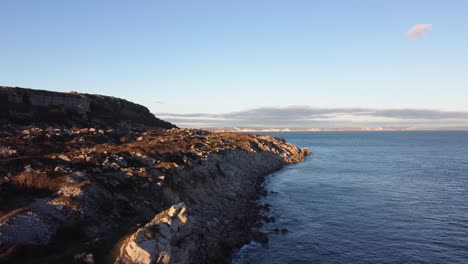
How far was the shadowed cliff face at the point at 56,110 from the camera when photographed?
7331cm

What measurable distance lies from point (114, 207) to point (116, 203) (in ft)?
2.29

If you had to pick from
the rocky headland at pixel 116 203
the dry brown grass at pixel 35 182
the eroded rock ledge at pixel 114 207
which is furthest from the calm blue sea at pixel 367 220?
the dry brown grass at pixel 35 182

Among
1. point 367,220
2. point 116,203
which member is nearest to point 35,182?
point 116,203

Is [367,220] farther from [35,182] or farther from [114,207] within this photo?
[35,182]

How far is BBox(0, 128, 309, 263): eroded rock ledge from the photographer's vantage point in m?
20.1

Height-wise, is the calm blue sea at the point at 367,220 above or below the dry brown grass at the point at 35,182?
below

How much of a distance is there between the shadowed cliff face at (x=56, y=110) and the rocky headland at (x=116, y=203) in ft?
33.2

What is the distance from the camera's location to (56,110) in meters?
83.5

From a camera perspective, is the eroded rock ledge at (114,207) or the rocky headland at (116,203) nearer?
the eroded rock ledge at (114,207)

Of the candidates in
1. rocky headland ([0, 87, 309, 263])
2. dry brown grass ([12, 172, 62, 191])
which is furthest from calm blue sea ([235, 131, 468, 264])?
dry brown grass ([12, 172, 62, 191])

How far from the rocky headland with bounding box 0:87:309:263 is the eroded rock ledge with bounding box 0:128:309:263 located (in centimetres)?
6

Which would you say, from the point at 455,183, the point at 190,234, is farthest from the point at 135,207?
the point at 455,183

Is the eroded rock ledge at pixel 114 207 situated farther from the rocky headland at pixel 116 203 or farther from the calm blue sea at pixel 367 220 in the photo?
the calm blue sea at pixel 367 220

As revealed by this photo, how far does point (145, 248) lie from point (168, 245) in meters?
1.60
